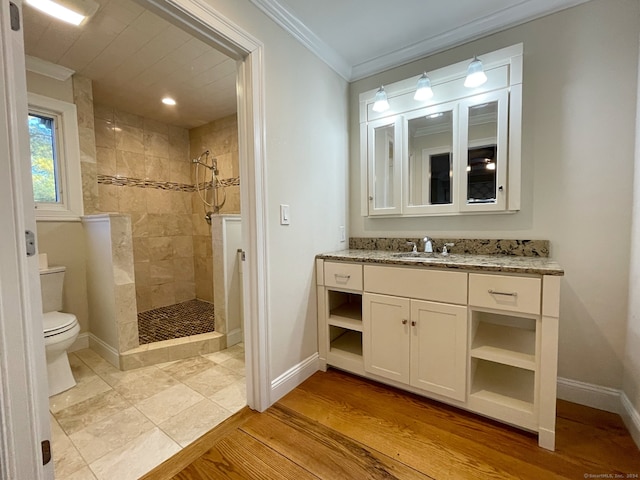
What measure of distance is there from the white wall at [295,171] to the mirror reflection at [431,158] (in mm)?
577

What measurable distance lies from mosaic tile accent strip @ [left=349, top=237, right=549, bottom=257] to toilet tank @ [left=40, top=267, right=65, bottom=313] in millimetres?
2411

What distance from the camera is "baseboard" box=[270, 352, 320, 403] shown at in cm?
165

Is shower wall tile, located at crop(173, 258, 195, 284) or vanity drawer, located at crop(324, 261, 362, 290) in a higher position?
vanity drawer, located at crop(324, 261, 362, 290)

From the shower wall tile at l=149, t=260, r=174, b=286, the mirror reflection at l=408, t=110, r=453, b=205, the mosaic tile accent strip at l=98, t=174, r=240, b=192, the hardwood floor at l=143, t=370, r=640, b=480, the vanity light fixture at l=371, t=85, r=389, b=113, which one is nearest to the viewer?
the hardwood floor at l=143, t=370, r=640, b=480

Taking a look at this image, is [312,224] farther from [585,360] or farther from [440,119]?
[585,360]

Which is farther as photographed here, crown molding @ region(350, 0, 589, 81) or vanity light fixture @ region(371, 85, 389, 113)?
vanity light fixture @ region(371, 85, 389, 113)

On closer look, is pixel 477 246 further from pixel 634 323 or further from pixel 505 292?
pixel 634 323

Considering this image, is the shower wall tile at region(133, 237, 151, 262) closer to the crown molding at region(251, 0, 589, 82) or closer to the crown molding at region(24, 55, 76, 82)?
the crown molding at region(24, 55, 76, 82)

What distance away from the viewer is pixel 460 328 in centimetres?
145

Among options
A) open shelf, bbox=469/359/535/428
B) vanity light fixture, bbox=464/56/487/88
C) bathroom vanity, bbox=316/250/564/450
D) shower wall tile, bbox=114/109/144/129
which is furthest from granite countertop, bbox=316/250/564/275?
shower wall tile, bbox=114/109/144/129

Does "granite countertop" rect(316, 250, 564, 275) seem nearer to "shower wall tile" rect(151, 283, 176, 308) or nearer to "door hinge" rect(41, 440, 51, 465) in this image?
"door hinge" rect(41, 440, 51, 465)

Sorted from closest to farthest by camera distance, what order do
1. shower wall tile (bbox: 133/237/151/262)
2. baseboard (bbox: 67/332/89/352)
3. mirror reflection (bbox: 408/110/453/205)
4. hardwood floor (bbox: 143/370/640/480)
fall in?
hardwood floor (bbox: 143/370/640/480) < mirror reflection (bbox: 408/110/453/205) < baseboard (bbox: 67/332/89/352) < shower wall tile (bbox: 133/237/151/262)

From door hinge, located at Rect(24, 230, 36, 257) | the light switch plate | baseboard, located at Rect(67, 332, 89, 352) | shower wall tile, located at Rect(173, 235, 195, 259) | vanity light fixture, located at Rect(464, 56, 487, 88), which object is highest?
vanity light fixture, located at Rect(464, 56, 487, 88)

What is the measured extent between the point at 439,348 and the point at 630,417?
931 mm
